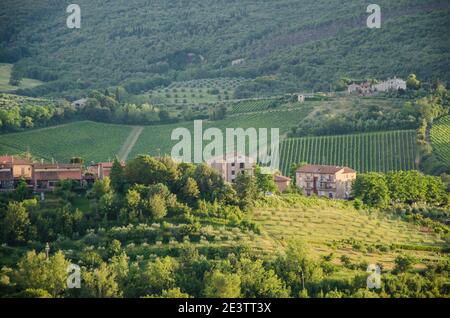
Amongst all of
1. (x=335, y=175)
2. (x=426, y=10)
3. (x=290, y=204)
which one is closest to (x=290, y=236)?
(x=290, y=204)

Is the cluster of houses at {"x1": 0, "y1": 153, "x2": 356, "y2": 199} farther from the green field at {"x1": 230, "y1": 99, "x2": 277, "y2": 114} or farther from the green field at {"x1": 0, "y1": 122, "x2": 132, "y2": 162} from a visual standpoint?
the green field at {"x1": 230, "y1": 99, "x2": 277, "y2": 114}

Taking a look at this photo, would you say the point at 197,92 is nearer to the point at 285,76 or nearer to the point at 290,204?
the point at 285,76

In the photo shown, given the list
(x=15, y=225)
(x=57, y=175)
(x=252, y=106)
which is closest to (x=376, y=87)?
(x=252, y=106)

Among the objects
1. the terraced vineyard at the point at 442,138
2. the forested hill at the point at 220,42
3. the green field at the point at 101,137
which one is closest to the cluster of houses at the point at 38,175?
the green field at the point at 101,137

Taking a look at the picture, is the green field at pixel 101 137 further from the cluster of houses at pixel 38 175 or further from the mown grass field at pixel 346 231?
the mown grass field at pixel 346 231

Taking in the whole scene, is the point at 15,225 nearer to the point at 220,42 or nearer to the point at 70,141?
the point at 70,141
